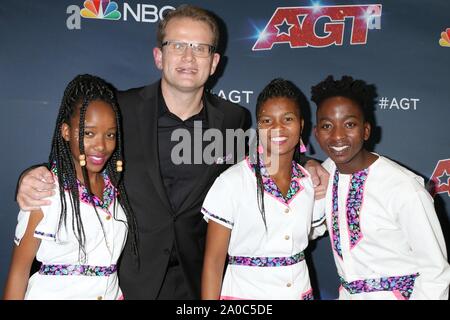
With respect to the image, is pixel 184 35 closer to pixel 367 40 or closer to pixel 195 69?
pixel 195 69

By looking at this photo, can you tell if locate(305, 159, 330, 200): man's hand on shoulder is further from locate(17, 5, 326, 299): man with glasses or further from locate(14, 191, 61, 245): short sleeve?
locate(14, 191, 61, 245): short sleeve

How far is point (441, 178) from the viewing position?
3.21 m

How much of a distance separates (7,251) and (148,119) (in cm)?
157

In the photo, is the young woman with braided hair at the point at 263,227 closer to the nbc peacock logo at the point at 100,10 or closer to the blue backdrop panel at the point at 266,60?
the blue backdrop panel at the point at 266,60

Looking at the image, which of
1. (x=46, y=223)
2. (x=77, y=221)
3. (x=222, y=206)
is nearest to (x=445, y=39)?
(x=222, y=206)

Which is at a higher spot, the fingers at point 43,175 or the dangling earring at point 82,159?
the dangling earring at point 82,159

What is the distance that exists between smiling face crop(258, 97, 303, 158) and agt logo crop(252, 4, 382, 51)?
1243 mm

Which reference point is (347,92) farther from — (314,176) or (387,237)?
(387,237)

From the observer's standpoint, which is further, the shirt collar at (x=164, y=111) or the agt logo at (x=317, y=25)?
the agt logo at (x=317, y=25)

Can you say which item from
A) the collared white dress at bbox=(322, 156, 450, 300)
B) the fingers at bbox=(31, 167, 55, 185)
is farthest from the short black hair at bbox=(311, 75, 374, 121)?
the fingers at bbox=(31, 167, 55, 185)

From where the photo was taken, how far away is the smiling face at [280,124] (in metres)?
1.87

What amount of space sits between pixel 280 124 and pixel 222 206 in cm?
43

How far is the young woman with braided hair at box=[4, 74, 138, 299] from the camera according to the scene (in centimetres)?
165

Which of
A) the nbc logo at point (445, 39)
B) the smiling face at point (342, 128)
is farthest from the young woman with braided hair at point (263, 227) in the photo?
the nbc logo at point (445, 39)
